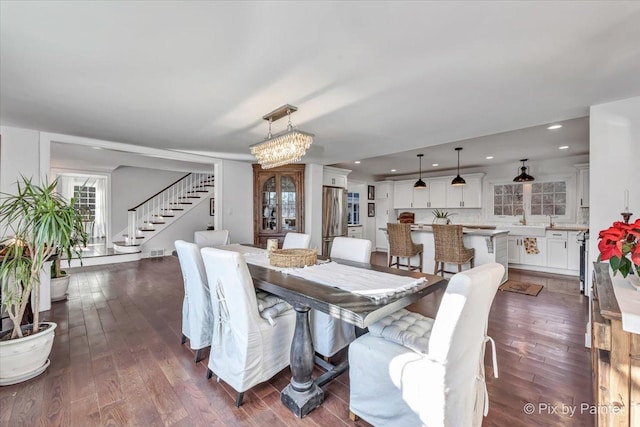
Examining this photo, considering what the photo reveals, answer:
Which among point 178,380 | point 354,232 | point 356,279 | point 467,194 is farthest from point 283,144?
point 467,194

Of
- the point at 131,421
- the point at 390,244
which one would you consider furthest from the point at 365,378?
the point at 390,244

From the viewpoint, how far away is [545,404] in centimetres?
172

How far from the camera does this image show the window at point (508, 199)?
6.14 meters

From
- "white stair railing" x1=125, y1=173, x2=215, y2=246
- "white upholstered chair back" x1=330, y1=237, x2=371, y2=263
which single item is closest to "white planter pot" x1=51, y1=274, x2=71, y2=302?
"white stair railing" x1=125, y1=173, x2=215, y2=246

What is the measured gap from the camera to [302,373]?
171 centimetres

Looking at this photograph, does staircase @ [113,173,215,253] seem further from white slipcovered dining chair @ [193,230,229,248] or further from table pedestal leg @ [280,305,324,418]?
table pedestal leg @ [280,305,324,418]

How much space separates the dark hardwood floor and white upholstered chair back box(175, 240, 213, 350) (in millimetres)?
207

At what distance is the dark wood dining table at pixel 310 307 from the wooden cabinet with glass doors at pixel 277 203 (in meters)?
3.38

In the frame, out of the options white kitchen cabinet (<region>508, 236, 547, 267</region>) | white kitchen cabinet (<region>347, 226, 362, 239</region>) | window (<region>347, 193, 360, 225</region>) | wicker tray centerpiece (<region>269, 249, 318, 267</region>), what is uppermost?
window (<region>347, 193, 360, 225</region>)

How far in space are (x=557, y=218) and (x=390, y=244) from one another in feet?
12.4

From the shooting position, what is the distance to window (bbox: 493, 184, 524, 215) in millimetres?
6137

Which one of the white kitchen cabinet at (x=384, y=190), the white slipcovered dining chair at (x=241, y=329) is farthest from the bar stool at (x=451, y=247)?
the white kitchen cabinet at (x=384, y=190)

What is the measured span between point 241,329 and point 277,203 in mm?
3758

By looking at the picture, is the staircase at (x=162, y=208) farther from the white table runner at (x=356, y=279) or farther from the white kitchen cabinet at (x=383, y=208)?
the white table runner at (x=356, y=279)
